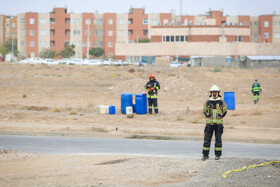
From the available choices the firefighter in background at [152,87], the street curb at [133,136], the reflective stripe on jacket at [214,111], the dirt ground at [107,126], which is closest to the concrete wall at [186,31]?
the dirt ground at [107,126]

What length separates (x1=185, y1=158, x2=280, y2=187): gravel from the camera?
913 cm

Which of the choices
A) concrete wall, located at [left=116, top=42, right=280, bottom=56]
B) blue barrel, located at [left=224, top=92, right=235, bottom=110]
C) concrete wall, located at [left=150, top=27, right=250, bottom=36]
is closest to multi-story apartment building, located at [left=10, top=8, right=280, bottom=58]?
concrete wall, located at [left=116, top=42, right=280, bottom=56]

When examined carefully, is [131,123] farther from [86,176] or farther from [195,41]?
[195,41]

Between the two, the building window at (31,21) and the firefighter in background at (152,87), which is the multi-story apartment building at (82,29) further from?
the firefighter in background at (152,87)

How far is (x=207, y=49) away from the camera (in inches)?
4407

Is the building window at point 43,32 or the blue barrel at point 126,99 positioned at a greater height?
the building window at point 43,32

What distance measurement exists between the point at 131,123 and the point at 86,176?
12.5 metres

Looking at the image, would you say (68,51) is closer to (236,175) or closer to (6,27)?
(6,27)

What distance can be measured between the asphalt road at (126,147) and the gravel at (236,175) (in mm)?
2817

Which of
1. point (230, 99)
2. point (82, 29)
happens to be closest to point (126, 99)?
point (230, 99)

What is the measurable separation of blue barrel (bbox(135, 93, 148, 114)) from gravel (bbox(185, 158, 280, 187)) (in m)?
13.8

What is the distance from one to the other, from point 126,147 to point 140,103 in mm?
9357

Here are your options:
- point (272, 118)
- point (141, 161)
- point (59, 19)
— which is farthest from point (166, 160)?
point (59, 19)

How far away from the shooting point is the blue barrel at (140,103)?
24766 millimetres
